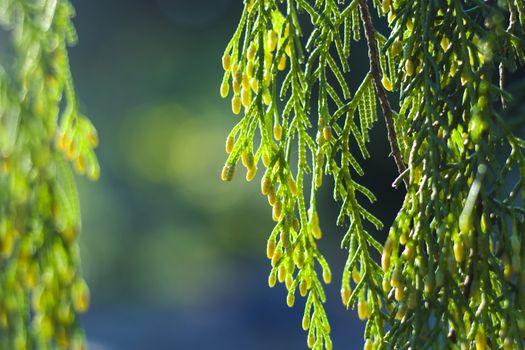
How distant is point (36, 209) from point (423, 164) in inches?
28.2

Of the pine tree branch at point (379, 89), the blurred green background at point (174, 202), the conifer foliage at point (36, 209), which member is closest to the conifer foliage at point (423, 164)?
the pine tree branch at point (379, 89)

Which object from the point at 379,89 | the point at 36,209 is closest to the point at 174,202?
the point at 379,89

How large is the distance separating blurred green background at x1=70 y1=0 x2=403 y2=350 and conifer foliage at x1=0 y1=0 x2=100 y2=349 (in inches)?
337

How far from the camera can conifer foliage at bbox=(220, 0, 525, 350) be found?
4.37 feet

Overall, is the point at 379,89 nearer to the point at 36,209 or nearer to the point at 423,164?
the point at 423,164

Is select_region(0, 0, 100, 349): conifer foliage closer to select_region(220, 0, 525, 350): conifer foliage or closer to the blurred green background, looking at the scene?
select_region(220, 0, 525, 350): conifer foliage

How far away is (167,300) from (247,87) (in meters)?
9.99

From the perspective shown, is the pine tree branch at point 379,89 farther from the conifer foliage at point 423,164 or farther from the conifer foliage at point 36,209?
the conifer foliage at point 36,209

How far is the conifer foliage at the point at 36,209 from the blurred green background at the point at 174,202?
856 cm

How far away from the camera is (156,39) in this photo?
13891mm

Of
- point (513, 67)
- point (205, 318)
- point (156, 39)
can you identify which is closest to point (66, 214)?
point (513, 67)

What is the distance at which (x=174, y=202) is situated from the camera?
12211mm

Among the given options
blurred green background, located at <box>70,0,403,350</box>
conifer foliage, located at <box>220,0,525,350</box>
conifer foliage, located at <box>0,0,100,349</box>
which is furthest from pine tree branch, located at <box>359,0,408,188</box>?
blurred green background, located at <box>70,0,403,350</box>

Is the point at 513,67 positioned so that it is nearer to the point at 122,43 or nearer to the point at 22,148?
the point at 22,148
